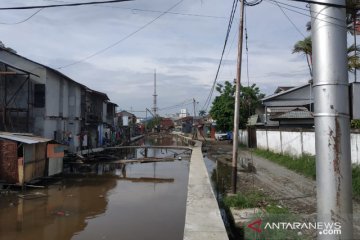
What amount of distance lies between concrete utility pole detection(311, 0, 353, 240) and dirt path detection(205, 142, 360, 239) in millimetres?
3879

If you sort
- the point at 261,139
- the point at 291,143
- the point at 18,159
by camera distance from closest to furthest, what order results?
1. the point at 18,159
2. the point at 291,143
3. the point at 261,139

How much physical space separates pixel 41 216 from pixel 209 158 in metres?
20.2

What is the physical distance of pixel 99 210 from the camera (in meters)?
14.4

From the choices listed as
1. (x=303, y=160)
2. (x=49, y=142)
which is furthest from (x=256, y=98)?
(x=49, y=142)

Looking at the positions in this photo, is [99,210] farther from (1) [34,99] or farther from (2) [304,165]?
(1) [34,99]

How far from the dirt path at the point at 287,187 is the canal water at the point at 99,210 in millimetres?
3132

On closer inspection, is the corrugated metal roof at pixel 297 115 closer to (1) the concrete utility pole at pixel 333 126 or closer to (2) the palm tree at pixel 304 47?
(2) the palm tree at pixel 304 47

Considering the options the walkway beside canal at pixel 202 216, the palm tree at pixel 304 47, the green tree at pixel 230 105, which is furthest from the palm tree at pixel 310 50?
the green tree at pixel 230 105

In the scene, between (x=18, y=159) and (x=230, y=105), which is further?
(x=230, y=105)

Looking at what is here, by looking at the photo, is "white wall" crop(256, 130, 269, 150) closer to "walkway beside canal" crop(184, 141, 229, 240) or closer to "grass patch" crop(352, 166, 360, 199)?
"walkway beside canal" crop(184, 141, 229, 240)

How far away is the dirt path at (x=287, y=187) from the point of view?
1032 centimetres

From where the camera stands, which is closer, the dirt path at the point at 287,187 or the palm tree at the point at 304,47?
the dirt path at the point at 287,187

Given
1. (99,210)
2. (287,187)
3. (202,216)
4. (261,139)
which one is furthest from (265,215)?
(261,139)

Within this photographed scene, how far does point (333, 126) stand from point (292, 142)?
19.5 m
